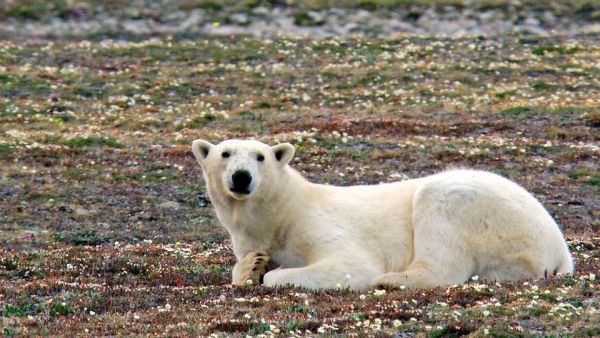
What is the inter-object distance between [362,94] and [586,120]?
316 inches

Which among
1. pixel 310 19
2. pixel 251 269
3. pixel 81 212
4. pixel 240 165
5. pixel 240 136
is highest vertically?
pixel 240 165

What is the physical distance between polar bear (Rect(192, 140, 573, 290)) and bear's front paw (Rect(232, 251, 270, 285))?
14 mm

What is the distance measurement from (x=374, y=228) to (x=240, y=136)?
56.7ft

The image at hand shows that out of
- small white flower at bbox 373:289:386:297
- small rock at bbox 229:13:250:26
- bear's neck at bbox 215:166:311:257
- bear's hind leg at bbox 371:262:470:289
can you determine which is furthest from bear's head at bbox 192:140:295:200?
small rock at bbox 229:13:250:26

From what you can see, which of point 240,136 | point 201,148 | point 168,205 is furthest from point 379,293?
Answer: point 240,136

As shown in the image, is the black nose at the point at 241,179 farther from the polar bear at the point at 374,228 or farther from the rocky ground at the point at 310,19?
the rocky ground at the point at 310,19

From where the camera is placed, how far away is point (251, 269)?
1302 cm

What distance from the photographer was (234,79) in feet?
127

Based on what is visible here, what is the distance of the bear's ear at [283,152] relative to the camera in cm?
1366

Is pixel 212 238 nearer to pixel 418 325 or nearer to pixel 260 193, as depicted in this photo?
pixel 260 193

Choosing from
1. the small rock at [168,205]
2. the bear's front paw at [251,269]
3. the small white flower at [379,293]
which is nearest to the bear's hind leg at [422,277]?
the small white flower at [379,293]

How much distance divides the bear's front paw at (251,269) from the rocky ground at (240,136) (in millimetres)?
473

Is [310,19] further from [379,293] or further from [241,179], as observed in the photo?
[379,293]

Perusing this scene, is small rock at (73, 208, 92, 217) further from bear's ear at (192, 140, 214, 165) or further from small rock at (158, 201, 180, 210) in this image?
bear's ear at (192, 140, 214, 165)
